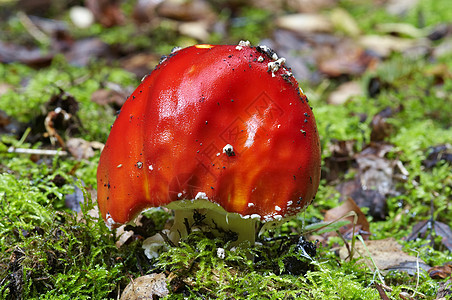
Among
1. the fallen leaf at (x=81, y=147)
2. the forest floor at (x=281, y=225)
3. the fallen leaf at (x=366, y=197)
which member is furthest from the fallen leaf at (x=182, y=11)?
the fallen leaf at (x=366, y=197)

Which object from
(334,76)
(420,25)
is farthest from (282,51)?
(420,25)

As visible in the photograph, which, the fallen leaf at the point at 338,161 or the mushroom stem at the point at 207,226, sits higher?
the mushroom stem at the point at 207,226

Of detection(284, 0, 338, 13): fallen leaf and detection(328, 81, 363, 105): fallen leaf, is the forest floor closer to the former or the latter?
A: detection(328, 81, 363, 105): fallen leaf

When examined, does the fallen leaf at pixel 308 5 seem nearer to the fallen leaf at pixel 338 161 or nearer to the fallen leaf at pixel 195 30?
the fallen leaf at pixel 195 30

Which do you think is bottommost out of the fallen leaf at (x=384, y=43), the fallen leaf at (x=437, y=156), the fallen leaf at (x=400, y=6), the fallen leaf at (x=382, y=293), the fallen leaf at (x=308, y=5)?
the fallen leaf at (x=437, y=156)

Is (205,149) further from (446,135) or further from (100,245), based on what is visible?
(446,135)

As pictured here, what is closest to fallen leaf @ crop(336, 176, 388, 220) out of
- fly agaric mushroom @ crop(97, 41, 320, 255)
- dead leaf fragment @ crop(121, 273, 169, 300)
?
fly agaric mushroom @ crop(97, 41, 320, 255)
